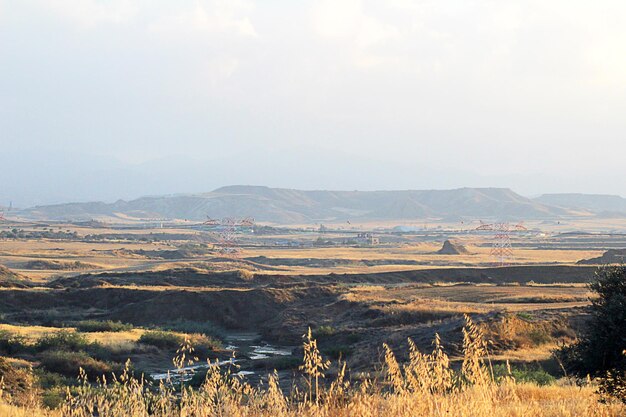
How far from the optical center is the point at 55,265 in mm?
91250

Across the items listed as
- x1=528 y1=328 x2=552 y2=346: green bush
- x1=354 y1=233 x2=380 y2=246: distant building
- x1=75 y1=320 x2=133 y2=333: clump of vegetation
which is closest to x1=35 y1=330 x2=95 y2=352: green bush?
x1=75 y1=320 x2=133 y2=333: clump of vegetation

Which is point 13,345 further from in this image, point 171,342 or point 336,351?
point 336,351

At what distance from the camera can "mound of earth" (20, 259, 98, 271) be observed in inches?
3526

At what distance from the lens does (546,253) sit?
13162 centimetres

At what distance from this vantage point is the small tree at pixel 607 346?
11.1 meters

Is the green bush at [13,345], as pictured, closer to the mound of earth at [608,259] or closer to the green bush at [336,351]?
the green bush at [336,351]

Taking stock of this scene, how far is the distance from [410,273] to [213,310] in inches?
986

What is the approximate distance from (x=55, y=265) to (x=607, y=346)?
86231mm

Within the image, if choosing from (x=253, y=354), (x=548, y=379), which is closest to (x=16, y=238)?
(x=253, y=354)

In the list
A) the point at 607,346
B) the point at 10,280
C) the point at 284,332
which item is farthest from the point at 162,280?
the point at 607,346

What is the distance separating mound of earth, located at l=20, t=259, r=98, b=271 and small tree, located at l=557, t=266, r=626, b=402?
3252 inches

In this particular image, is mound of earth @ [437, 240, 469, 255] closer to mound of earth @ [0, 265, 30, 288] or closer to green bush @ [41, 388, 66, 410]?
mound of earth @ [0, 265, 30, 288]

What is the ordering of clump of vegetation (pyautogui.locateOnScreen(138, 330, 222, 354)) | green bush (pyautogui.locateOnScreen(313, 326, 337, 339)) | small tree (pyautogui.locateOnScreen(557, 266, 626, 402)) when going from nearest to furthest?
small tree (pyautogui.locateOnScreen(557, 266, 626, 402)) → clump of vegetation (pyautogui.locateOnScreen(138, 330, 222, 354)) → green bush (pyautogui.locateOnScreen(313, 326, 337, 339))

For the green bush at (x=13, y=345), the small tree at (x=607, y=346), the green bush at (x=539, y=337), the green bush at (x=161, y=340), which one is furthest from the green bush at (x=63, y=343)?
the small tree at (x=607, y=346)
